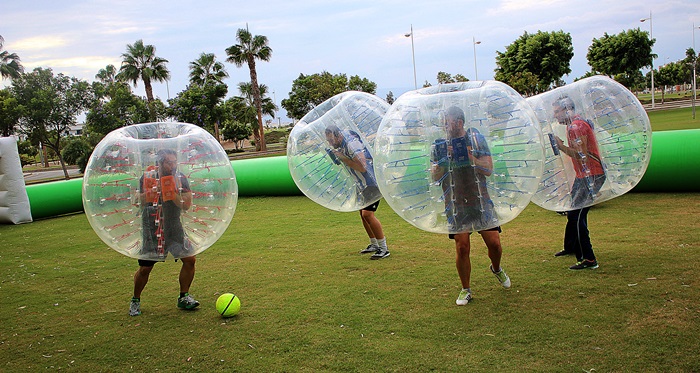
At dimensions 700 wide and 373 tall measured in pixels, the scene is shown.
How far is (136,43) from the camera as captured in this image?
39.3 meters

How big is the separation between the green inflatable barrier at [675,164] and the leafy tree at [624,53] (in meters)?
36.3

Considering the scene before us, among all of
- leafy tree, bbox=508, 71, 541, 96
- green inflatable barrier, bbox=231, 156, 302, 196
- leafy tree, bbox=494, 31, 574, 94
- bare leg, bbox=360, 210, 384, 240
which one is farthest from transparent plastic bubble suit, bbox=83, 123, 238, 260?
leafy tree, bbox=494, 31, 574, 94

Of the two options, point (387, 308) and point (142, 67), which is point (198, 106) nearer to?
point (142, 67)

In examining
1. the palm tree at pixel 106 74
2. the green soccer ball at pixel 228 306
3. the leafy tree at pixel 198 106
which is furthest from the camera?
the palm tree at pixel 106 74

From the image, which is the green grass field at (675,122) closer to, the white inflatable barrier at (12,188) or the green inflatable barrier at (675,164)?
the green inflatable barrier at (675,164)

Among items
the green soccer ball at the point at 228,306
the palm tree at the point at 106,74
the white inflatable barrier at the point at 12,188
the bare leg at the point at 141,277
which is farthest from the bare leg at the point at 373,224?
the palm tree at the point at 106,74

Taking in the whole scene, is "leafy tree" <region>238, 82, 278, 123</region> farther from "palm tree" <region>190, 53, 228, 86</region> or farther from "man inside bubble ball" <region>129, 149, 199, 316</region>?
"man inside bubble ball" <region>129, 149, 199, 316</region>

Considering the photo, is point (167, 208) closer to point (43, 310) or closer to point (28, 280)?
point (43, 310)

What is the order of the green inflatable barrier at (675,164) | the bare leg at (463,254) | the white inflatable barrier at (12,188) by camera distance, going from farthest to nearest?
the white inflatable barrier at (12,188)
the green inflatable barrier at (675,164)
the bare leg at (463,254)

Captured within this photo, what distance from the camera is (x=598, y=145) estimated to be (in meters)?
5.19

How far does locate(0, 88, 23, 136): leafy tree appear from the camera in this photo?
2967 centimetres

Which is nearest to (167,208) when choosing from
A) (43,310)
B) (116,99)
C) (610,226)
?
(43,310)

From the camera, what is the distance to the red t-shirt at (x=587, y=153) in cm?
511

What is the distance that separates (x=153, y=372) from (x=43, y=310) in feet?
8.20
